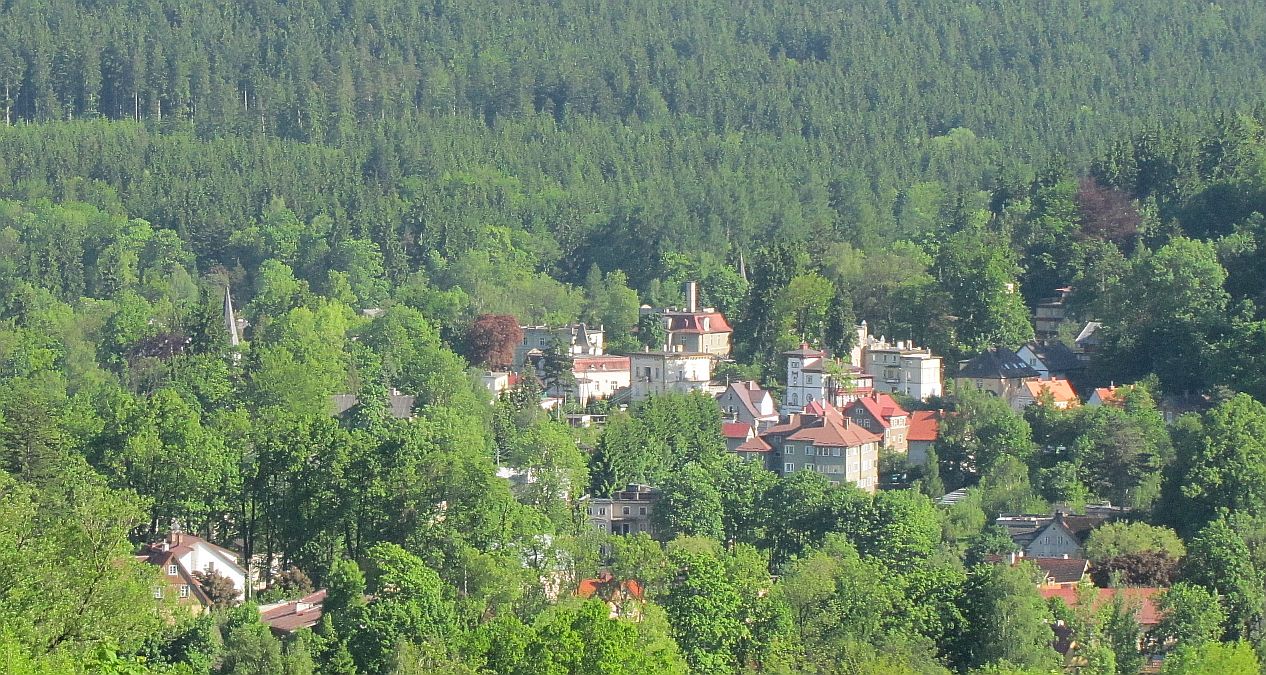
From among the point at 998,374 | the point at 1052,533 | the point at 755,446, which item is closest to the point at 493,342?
the point at 755,446

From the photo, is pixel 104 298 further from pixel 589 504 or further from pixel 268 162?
pixel 589 504

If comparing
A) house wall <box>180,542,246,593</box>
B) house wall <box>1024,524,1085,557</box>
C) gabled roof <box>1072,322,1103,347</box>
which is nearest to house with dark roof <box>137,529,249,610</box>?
house wall <box>180,542,246,593</box>

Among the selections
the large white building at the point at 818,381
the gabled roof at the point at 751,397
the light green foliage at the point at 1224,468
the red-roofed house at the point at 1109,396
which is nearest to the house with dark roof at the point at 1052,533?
the light green foliage at the point at 1224,468

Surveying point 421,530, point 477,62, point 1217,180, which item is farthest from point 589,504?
point 477,62

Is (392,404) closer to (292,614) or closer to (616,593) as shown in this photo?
(616,593)

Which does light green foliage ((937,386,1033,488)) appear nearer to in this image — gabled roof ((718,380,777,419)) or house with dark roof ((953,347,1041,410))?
house with dark roof ((953,347,1041,410))

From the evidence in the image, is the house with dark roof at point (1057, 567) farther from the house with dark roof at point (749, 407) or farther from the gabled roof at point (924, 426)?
the house with dark roof at point (749, 407)

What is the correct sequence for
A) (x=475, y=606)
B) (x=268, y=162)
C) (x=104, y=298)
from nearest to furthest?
(x=475, y=606) < (x=104, y=298) < (x=268, y=162)
